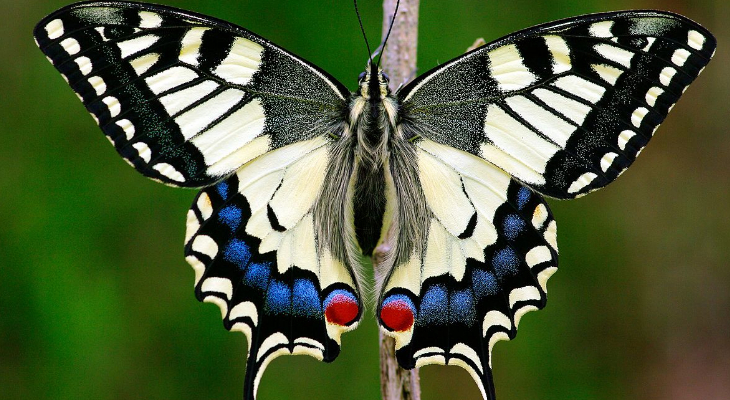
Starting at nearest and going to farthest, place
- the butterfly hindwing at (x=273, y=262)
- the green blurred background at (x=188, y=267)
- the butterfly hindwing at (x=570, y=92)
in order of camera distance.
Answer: the butterfly hindwing at (x=570, y=92)
the butterfly hindwing at (x=273, y=262)
the green blurred background at (x=188, y=267)

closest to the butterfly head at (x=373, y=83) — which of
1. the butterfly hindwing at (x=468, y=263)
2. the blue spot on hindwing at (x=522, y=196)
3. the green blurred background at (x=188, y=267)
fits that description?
the butterfly hindwing at (x=468, y=263)

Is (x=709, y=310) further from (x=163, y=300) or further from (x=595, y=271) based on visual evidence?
(x=163, y=300)

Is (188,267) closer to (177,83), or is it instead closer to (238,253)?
(238,253)

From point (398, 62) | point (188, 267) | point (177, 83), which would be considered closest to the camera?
point (177, 83)

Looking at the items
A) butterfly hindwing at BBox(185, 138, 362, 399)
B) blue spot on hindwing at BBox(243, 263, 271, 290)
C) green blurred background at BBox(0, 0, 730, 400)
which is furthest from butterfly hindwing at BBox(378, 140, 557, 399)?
Result: green blurred background at BBox(0, 0, 730, 400)

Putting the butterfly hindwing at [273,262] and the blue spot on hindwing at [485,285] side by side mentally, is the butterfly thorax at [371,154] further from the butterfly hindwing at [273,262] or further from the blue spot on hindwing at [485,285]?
the blue spot on hindwing at [485,285]

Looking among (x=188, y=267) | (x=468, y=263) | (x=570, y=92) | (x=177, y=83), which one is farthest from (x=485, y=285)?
(x=188, y=267)
